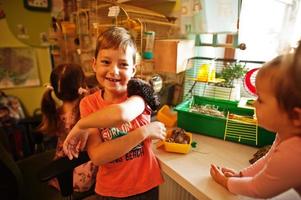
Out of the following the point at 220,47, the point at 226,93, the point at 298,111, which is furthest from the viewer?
the point at 220,47

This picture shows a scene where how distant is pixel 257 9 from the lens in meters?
1.00

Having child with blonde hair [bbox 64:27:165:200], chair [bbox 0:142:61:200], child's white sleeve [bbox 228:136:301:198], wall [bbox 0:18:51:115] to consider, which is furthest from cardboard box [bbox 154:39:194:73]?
wall [bbox 0:18:51:115]

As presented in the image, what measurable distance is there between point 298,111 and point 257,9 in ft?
2.60

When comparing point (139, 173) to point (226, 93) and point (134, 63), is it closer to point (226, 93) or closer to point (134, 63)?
point (134, 63)

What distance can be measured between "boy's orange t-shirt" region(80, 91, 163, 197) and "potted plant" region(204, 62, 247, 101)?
0.42 meters

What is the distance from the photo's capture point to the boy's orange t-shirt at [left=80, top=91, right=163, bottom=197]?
729mm

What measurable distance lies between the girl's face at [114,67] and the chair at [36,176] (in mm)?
340

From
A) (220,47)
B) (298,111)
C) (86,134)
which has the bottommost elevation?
(86,134)

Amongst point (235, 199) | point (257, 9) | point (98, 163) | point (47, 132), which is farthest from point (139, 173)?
point (257, 9)

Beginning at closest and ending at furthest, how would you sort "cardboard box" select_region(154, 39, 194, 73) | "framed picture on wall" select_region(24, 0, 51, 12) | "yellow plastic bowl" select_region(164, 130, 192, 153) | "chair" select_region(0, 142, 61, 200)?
"yellow plastic bowl" select_region(164, 130, 192, 153), "chair" select_region(0, 142, 61, 200), "cardboard box" select_region(154, 39, 194, 73), "framed picture on wall" select_region(24, 0, 51, 12)

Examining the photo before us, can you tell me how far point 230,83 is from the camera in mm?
989

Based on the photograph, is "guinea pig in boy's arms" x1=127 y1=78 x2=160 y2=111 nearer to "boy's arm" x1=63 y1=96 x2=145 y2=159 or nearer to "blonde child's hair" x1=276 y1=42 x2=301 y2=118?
"boy's arm" x1=63 y1=96 x2=145 y2=159

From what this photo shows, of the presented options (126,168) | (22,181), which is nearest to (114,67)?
(126,168)

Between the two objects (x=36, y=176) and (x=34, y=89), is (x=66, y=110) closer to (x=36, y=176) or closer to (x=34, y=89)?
(x=36, y=176)
